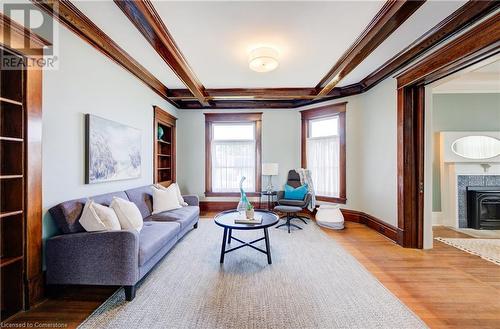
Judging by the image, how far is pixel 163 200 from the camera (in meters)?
3.66

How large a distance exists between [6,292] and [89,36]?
8.39ft

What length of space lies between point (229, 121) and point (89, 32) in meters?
3.39

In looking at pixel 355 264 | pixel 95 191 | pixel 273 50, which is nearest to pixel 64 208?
pixel 95 191

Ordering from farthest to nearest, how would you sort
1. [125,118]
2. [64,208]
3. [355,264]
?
1. [125,118]
2. [355,264]
3. [64,208]

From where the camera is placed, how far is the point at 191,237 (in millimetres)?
3627

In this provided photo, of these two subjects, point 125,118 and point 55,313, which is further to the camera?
point 125,118

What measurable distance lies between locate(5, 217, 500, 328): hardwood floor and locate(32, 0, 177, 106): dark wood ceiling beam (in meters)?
2.66

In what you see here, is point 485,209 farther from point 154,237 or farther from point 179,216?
point 154,237

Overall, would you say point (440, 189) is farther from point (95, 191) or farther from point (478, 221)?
point (95, 191)

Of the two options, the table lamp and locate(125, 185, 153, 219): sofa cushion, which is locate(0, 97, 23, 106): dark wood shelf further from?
the table lamp

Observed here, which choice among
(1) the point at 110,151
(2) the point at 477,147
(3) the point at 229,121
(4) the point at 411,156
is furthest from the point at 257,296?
(2) the point at 477,147

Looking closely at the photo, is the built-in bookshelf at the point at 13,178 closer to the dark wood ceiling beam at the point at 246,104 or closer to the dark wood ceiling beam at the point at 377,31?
the dark wood ceiling beam at the point at 377,31

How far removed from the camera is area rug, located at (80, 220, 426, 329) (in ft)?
5.63

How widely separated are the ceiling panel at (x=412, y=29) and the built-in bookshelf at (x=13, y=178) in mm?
3726
